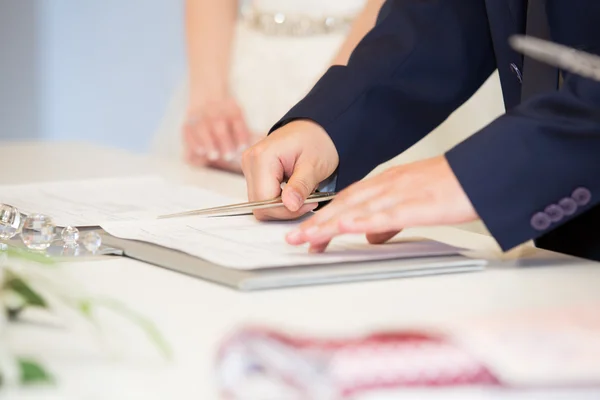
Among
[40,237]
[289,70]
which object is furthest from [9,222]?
[289,70]

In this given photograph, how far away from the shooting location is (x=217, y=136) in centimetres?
174

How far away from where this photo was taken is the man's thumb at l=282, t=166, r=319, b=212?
3.12ft

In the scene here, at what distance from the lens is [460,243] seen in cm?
100

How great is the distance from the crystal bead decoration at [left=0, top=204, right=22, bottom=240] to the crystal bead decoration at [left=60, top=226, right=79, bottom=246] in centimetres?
6

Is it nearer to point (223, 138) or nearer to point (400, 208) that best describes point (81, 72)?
point (223, 138)

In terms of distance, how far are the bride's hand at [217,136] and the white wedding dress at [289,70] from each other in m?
0.30

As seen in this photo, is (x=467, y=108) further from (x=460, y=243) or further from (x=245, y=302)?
(x=245, y=302)

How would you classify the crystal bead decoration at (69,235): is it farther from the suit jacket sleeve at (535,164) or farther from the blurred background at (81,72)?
the blurred background at (81,72)

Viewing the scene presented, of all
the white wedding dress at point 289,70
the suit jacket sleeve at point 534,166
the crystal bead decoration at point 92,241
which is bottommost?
the suit jacket sleeve at point 534,166

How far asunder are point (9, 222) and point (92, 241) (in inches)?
4.4

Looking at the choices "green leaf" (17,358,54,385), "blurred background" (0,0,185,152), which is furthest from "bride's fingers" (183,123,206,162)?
"blurred background" (0,0,185,152)

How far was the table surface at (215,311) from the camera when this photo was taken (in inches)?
19.3

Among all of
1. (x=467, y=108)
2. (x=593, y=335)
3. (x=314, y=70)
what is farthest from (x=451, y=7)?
(x=314, y=70)

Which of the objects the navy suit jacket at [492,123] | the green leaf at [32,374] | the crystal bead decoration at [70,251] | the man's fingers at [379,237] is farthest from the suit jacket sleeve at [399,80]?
the green leaf at [32,374]
